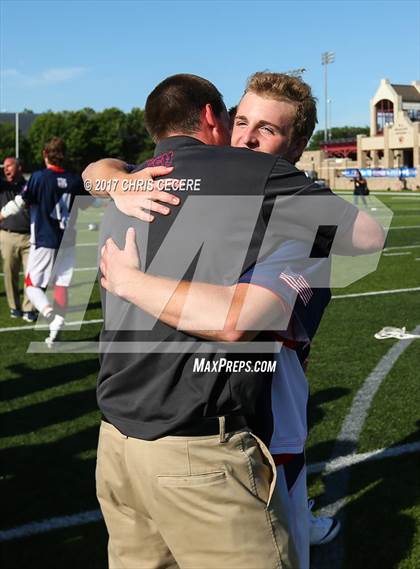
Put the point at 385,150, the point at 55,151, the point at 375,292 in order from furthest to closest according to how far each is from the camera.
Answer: the point at 385,150 → the point at 375,292 → the point at 55,151

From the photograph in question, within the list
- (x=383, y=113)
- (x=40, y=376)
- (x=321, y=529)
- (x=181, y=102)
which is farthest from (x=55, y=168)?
(x=383, y=113)

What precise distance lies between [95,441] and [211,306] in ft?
11.0

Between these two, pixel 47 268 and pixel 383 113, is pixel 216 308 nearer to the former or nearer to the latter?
pixel 47 268

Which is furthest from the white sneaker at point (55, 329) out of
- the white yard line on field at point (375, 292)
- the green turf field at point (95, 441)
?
the white yard line on field at point (375, 292)

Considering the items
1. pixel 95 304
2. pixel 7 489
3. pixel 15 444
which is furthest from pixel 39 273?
pixel 7 489

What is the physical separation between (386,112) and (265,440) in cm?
9075

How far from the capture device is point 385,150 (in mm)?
75062

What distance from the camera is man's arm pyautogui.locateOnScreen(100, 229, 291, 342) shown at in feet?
5.64

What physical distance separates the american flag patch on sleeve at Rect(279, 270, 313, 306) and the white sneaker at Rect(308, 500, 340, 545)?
1841 millimetres

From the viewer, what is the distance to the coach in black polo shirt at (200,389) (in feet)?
5.75

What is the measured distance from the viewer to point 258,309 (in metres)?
1.72

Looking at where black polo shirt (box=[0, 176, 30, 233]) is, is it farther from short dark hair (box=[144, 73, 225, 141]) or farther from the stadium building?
the stadium building

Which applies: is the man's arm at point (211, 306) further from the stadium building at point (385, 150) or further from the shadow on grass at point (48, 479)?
the stadium building at point (385, 150)

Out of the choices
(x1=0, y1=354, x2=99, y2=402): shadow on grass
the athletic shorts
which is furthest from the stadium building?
(x1=0, y1=354, x2=99, y2=402): shadow on grass
